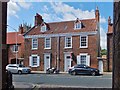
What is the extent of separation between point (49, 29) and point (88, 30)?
12.3ft

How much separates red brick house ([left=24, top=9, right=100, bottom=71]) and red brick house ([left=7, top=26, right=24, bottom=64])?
1.11 meters

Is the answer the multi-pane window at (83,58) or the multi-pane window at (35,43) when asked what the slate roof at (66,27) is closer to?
the multi-pane window at (35,43)

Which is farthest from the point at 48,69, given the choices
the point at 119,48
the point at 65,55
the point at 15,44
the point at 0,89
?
the point at 119,48

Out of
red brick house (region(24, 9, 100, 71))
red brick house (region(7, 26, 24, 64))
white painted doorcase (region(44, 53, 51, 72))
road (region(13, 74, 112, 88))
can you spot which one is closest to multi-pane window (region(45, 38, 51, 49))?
red brick house (region(24, 9, 100, 71))

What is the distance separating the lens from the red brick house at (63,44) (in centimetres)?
1955

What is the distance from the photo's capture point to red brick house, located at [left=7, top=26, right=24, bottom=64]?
22.8 m

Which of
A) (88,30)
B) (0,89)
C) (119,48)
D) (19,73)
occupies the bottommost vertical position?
(19,73)

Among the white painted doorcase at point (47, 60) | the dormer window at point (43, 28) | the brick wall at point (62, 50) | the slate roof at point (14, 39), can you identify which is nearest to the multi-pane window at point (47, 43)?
the brick wall at point (62, 50)

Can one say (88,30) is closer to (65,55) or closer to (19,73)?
(65,55)

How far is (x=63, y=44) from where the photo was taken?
20.4 meters

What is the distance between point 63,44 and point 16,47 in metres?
5.37

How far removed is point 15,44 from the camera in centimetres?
2339

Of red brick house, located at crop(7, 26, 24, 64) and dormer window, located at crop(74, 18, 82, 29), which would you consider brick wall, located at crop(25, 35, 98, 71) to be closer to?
dormer window, located at crop(74, 18, 82, 29)

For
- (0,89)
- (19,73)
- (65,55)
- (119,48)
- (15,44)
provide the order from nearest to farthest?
(119,48), (0,89), (19,73), (65,55), (15,44)
